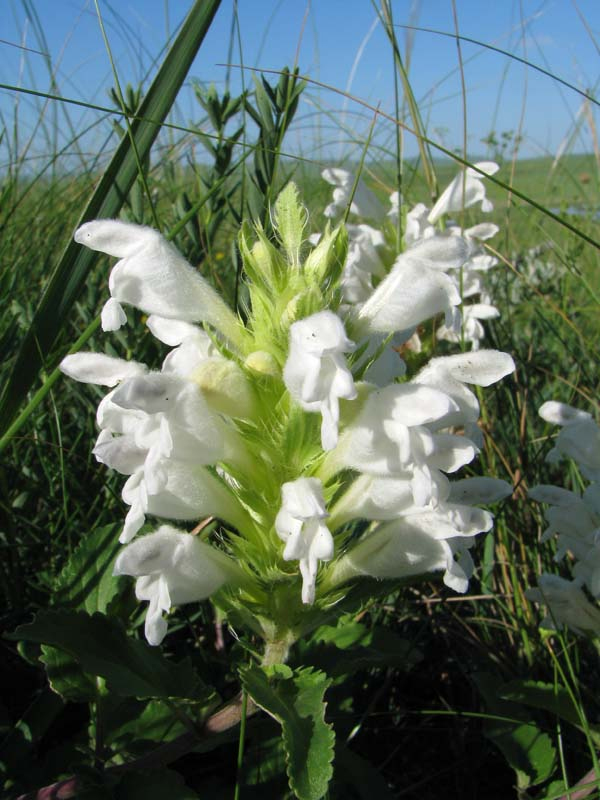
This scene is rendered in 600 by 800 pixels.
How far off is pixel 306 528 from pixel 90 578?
2.37 ft

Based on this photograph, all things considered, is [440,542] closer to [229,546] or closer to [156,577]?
[229,546]

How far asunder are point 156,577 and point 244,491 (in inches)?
9.4

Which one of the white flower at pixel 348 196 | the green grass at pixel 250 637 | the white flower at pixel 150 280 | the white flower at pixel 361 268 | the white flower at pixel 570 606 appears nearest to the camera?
the white flower at pixel 150 280

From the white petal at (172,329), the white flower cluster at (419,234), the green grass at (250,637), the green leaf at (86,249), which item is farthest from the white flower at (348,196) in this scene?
the white petal at (172,329)

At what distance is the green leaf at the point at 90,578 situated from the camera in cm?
165

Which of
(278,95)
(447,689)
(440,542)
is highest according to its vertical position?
A: (278,95)

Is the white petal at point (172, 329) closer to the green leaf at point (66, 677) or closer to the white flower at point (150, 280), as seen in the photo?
the white flower at point (150, 280)

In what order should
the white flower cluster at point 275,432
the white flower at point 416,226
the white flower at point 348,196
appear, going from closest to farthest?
the white flower cluster at point 275,432
the white flower at point 416,226
the white flower at point 348,196

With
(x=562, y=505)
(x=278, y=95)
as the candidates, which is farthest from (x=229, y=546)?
(x=278, y=95)

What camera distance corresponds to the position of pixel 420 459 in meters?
1.19

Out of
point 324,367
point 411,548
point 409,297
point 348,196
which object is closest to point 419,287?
point 409,297

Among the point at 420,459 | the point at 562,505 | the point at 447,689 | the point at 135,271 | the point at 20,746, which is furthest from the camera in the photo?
the point at 447,689

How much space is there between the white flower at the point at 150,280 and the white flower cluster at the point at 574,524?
952mm

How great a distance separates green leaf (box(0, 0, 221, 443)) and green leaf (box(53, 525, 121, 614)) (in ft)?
1.16
